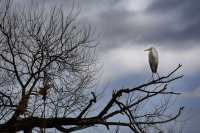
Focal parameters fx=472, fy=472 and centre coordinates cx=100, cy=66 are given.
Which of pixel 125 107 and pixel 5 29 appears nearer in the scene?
pixel 125 107

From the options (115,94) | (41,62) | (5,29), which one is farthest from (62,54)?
(115,94)

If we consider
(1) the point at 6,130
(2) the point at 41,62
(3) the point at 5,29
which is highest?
(3) the point at 5,29

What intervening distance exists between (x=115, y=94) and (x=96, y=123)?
58.0 inches

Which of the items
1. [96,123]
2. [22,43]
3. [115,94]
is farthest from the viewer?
[22,43]

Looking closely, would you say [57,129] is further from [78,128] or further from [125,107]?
[125,107]

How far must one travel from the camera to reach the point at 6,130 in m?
13.6

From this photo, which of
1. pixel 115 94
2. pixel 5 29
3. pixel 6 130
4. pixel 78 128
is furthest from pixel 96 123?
pixel 5 29

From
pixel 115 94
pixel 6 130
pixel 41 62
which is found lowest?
pixel 6 130

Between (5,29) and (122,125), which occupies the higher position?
(5,29)

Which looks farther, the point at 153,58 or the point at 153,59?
the point at 153,58

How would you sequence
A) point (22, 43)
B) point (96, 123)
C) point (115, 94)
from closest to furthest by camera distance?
point (115, 94) < point (96, 123) < point (22, 43)

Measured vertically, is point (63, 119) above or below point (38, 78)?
below

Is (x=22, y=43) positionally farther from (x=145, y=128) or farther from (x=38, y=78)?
(x=145, y=128)

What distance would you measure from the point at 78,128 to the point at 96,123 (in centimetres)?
57
